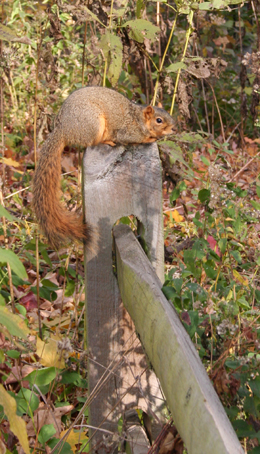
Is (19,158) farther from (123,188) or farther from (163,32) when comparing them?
(123,188)

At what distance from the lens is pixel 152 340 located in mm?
963

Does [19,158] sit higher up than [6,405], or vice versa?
[6,405]

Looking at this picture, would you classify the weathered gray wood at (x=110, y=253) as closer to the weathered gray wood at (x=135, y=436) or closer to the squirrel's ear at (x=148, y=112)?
the weathered gray wood at (x=135, y=436)

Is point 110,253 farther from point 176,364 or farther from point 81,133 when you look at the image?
point 81,133

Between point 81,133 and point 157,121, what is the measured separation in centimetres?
62

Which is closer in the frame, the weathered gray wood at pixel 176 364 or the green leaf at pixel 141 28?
the weathered gray wood at pixel 176 364

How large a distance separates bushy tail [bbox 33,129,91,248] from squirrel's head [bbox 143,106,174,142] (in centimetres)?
62

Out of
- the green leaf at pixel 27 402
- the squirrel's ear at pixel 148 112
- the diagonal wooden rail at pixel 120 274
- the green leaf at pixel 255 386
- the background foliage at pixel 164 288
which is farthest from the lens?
the squirrel's ear at pixel 148 112

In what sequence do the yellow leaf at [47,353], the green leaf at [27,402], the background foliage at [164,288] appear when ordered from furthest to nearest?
the yellow leaf at [47,353], the green leaf at [27,402], the background foliage at [164,288]

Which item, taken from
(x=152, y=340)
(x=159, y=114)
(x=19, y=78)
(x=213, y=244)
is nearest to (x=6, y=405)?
(x=152, y=340)

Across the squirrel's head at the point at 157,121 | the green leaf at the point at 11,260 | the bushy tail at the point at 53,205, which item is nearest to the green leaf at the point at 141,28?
the bushy tail at the point at 53,205

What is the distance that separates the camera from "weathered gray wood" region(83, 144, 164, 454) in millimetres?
1376

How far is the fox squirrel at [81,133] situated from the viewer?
1542mm

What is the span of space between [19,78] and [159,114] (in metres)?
2.01
